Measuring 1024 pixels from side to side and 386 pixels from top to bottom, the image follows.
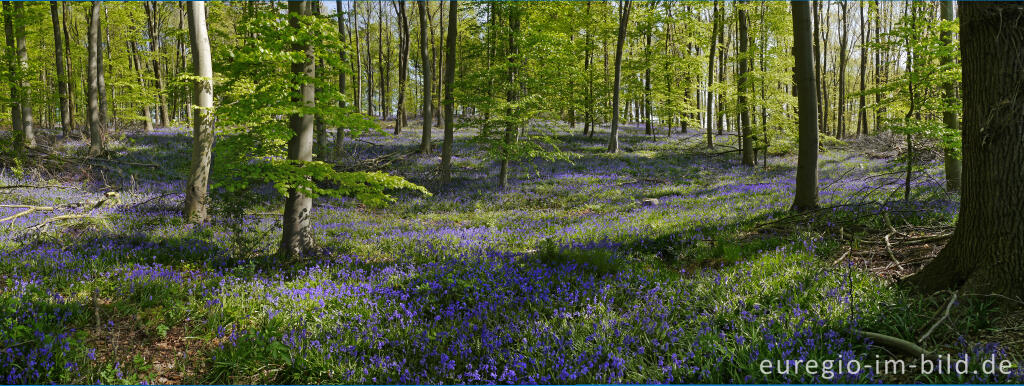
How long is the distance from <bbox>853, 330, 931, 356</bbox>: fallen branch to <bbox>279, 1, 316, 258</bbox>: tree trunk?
662cm

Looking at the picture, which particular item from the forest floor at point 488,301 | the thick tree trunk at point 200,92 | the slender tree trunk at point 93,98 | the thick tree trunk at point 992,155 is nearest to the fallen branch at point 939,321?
the forest floor at point 488,301

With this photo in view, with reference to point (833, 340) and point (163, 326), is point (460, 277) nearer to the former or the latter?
point (163, 326)

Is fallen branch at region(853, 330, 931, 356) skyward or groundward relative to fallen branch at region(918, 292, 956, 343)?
groundward

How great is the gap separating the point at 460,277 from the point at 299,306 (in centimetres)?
192

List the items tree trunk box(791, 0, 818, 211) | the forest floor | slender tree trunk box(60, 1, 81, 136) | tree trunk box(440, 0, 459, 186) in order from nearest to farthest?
the forest floor, tree trunk box(791, 0, 818, 211), tree trunk box(440, 0, 459, 186), slender tree trunk box(60, 1, 81, 136)

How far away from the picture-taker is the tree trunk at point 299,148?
6492 millimetres

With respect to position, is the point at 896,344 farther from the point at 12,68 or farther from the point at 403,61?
the point at 403,61

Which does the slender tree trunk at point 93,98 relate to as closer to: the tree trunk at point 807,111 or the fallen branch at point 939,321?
the tree trunk at point 807,111

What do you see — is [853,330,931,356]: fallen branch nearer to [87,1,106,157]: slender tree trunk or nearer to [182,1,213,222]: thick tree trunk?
[182,1,213,222]: thick tree trunk

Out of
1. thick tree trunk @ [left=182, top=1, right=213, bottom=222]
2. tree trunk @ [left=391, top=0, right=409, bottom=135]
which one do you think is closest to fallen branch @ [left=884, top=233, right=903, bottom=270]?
thick tree trunk @ [left=182, top=1, right=213, bottom=222]

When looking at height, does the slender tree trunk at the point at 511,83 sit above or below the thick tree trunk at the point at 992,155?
above

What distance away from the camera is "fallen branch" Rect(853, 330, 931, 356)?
3.18 meters

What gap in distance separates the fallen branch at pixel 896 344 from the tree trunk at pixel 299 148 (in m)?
6.62

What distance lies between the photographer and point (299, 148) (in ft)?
21.4
